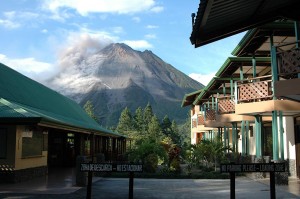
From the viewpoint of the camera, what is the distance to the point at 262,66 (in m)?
23.8

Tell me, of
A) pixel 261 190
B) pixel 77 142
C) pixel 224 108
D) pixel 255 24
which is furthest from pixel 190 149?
pixel 255 24

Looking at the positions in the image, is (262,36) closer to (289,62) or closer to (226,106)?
(289,62)

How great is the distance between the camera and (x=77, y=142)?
97.8 feet

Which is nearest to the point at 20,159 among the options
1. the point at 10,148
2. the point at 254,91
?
the point at 10,148

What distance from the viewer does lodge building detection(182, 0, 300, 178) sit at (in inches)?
331

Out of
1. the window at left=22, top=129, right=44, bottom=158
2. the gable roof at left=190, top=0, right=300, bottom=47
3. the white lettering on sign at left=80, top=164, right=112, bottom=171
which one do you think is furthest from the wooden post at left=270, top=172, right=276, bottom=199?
the window at left=22, top=129, right=44, bottom=158

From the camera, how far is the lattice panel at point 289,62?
1112 cm

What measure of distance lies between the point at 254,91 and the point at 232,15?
9.98 metres

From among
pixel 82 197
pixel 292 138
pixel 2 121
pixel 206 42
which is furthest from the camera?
pixel 292 138

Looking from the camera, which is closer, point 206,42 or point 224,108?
point 206,42

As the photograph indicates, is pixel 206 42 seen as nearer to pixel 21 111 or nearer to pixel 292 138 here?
pixel 21 111

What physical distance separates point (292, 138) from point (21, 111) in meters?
13.9

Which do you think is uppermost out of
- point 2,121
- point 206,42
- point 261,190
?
point 206,42

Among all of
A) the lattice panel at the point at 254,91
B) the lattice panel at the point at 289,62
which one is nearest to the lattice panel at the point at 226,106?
Result: the lattice panel at the point at 254,91
